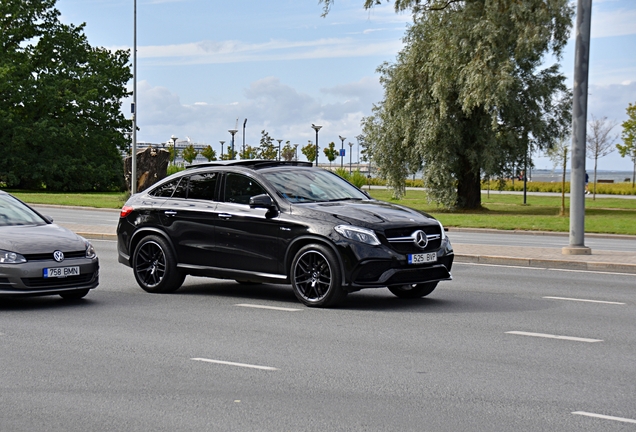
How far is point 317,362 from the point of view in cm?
786

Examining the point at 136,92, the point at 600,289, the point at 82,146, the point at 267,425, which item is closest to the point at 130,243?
the point at 600,289

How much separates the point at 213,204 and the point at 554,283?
5.15 metres

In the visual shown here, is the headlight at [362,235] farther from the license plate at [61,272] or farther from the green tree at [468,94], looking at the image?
the green tree at [468,94]

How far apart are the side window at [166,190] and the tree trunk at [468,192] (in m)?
29.6

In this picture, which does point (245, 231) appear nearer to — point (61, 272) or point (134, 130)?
point (61, 272)

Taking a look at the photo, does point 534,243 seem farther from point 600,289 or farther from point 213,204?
point 213,204

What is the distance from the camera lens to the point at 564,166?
4066 centimetres

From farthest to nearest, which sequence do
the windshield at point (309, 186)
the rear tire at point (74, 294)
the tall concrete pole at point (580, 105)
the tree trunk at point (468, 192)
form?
1. the tree trunk at point (468, 192)
2. the tall concrete pole at point (580, 105)
3. the windshield at point (309, 186)
4. the rear tire at point (74, 294)

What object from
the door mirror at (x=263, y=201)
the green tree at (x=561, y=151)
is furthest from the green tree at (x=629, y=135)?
the door mirror at (x=263, y=201)

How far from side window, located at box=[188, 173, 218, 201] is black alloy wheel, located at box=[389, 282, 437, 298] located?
2629 millimetres

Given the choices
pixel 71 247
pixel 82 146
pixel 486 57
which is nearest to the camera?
pixel 71 247

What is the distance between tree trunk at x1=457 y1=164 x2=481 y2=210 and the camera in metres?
41.7

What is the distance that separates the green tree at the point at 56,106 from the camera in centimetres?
5781

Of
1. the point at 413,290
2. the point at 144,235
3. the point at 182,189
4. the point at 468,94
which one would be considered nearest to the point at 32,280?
the point at 144,235
